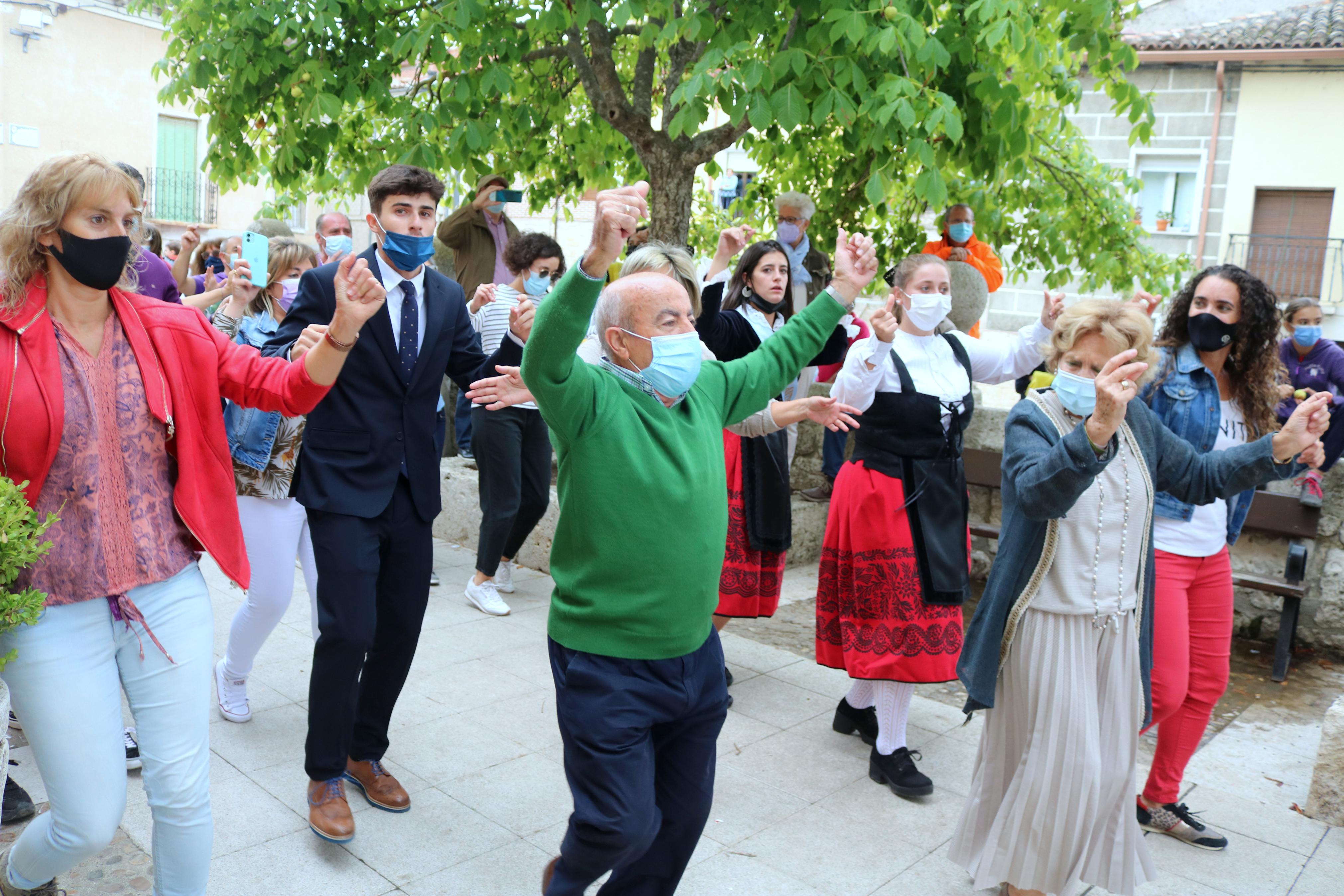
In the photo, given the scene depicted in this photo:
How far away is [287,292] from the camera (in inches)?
196

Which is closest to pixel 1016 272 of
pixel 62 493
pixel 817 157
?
pixel 817 157

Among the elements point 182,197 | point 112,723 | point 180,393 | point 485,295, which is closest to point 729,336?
point 485,295

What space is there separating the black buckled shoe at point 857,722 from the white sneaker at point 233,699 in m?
2.42

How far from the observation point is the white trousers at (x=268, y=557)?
4.18m

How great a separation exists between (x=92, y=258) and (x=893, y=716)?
310 centimetres

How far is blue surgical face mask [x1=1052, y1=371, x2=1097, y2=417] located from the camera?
318 centimetres

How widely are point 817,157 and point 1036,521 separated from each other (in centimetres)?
631

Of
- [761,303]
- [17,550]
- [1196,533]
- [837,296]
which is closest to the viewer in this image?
[17,550]

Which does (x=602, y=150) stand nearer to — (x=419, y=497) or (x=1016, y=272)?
(x=1016, y=272)

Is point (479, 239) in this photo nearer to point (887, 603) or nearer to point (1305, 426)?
point (887, 603)

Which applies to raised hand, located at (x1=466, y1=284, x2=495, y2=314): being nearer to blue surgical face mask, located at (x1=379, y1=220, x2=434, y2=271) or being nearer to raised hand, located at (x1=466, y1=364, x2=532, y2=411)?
blue surgical face mask, located at (x1=379, y1=220, x2=434, y2=271)

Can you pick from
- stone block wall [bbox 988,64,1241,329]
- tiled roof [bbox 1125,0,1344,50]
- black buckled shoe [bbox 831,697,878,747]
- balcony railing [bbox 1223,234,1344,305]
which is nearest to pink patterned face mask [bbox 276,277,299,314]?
black buckled shoe [bbox 831,697,878,747]

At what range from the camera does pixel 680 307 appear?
2707 mm

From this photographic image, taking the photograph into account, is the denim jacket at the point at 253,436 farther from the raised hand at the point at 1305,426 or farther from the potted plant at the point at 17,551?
the raised hand at the point at 1305,426
